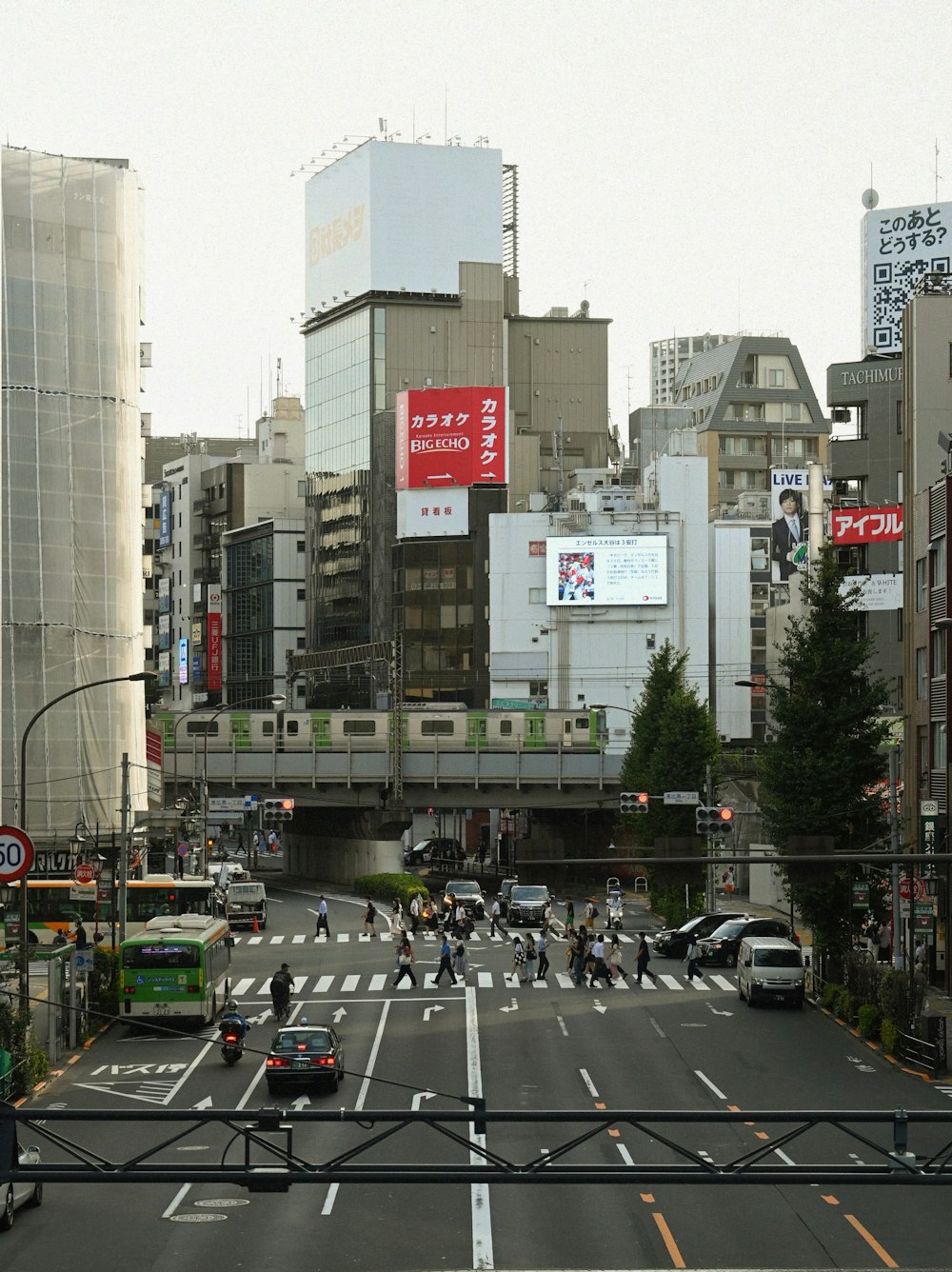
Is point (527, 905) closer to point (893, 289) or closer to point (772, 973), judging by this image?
point (772, 973)

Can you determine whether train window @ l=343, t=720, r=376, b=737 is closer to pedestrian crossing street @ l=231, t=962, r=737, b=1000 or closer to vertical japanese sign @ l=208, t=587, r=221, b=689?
pedestrian crossing street @ l=231, t=962, r=737, b=1000

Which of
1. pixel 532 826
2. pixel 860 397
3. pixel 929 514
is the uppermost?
pixel 860 397

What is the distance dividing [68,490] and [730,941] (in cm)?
2879

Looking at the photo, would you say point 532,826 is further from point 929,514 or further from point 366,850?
point 929,514

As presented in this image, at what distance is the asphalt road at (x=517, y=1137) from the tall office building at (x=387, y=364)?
87.0 metres

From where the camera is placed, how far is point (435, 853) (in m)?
122

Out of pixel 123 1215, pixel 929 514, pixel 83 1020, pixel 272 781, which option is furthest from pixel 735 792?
pixel 123 1215

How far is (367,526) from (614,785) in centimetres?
5918

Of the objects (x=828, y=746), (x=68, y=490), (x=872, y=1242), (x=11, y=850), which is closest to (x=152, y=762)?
(x=68, y=490)

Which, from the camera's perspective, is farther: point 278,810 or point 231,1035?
point 278,810

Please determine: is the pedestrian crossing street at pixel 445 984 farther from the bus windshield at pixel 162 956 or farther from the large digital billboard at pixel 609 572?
the large digital billboard at pixel 609 572

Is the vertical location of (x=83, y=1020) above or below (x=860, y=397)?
below

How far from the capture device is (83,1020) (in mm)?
44031

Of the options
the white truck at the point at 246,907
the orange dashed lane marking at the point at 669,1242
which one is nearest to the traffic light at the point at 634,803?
the white truck at the point at 246,907
